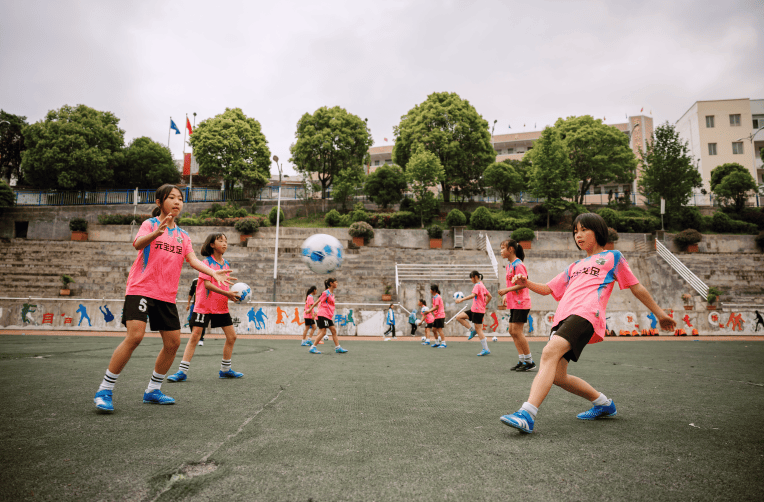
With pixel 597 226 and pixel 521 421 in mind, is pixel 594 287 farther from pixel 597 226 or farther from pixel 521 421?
pixel 521 421

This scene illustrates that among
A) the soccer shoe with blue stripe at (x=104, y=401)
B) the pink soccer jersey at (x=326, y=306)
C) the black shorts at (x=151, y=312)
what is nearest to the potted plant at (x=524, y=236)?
the pink soccer jersey at (x=326, y=306)

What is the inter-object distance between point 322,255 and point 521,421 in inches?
292

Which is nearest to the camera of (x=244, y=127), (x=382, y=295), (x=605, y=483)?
(x=605, y=483)

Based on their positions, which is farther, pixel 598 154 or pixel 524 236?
pixel 598 154

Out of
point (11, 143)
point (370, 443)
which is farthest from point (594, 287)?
point (11, 143)

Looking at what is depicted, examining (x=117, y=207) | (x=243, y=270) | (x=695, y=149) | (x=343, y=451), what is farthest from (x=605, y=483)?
(x=695, y=149)

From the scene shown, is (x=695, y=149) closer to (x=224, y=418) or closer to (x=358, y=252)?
(x=358, y=252)

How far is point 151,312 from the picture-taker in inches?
140

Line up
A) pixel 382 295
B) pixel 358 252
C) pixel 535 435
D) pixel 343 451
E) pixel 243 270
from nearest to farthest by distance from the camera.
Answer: pixel 343 451 < pixel 535 435 < pixel 382 295 < pixel 243 270 < pixel 358 252

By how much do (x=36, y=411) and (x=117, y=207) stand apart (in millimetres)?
33677

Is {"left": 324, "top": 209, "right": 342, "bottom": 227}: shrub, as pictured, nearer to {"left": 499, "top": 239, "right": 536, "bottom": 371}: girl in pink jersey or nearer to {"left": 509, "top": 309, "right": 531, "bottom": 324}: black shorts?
{"left": 499, "top": 239, "right": 536, "bottom": 371}: girl in pink jersey

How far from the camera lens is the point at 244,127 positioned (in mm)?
35250

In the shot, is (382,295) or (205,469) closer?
(205,469)

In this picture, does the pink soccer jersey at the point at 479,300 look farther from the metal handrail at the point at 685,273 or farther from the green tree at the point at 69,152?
the green tree at the point at 69,152
